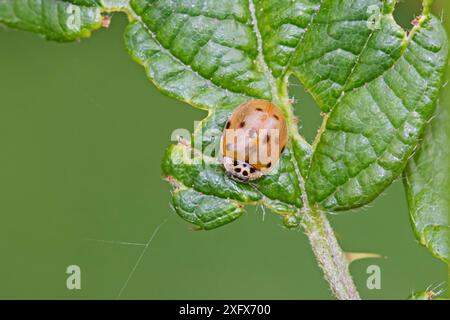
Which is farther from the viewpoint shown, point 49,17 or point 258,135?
point 258,135

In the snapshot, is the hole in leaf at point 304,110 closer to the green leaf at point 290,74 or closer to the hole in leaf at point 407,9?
the green leaf at point 290,74

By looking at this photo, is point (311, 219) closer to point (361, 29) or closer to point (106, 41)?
point (361, 29)

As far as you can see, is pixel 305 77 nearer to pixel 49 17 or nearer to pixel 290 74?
pixel 290 74

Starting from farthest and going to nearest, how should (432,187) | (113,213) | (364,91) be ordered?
1. (113,213)
2. (432,187)
3. (364,91)

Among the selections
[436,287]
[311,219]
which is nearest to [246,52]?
[311,219]

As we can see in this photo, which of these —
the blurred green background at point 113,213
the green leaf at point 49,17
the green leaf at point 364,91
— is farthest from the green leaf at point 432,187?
the blurred green background at point 113,213

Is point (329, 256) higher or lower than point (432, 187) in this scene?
lower

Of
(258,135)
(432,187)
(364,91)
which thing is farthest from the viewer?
(258,135)

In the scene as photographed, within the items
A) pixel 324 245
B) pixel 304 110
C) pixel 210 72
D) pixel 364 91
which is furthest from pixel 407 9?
pixel 324 245
